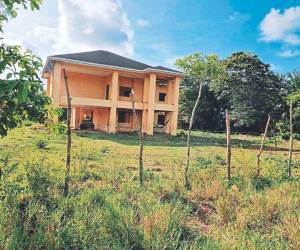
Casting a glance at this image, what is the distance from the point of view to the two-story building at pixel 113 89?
2397cm

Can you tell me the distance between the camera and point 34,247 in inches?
144

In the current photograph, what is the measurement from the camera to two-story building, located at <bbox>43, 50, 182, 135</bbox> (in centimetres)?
2397

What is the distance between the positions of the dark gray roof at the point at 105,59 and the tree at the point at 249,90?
581 inches

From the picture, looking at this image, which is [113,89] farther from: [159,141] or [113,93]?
[159,141]

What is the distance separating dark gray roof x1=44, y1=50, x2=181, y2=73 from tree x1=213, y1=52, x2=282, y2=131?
48.4ft

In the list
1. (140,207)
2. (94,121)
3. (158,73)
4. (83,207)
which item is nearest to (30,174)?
(83,207)

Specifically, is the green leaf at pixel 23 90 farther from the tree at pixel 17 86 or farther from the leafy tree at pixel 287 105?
the leafy tree at pixel 287 105

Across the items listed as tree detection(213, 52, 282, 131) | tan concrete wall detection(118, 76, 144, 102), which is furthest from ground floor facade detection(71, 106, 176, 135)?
tree detection(213, 52, 282, 131)

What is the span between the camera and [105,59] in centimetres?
2581

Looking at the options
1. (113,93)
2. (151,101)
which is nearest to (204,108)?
(151,101)

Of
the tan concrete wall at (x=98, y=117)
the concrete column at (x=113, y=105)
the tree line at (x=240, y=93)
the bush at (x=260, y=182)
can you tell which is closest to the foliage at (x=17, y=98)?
the bush at (x=260, y=182)

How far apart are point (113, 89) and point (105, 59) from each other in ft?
8.54

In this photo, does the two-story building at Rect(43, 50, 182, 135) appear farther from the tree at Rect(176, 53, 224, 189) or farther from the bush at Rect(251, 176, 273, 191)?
the bush at Rect(251, 176, 273, 191)

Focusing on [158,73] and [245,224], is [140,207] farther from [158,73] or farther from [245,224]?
[158,73]
